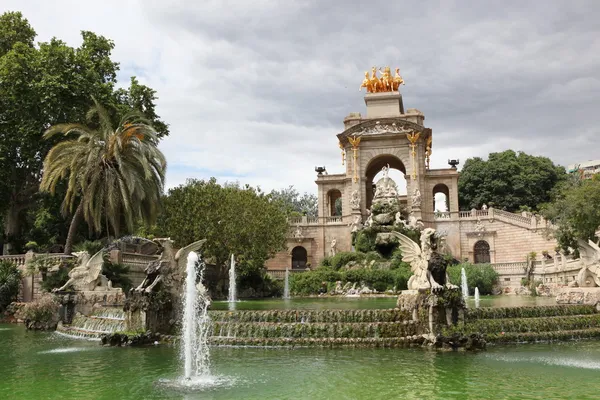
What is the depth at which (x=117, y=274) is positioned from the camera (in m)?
24.2

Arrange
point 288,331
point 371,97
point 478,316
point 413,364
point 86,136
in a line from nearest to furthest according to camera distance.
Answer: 1. point 413,364
2. point 288,331
3. point 478,316
4. point 86,136
5. point 371,97

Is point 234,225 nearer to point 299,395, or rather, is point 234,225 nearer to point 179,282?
→ point 179,282

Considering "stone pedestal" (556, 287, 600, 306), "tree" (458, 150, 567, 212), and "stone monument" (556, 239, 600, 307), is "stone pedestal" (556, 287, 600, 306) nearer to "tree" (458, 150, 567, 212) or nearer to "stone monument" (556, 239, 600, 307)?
"stone monument" (556, 239, 600, 307)

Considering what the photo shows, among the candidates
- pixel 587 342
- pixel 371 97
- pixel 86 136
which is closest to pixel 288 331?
pixel 587 342

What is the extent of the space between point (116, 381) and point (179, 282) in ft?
18.7

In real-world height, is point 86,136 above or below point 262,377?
above

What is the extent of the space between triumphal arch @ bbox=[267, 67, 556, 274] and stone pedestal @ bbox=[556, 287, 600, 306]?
90.4 ft

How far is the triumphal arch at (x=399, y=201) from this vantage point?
161 ft

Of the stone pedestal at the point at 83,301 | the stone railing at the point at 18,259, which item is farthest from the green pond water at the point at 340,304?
the stone railing at the point at 18,259

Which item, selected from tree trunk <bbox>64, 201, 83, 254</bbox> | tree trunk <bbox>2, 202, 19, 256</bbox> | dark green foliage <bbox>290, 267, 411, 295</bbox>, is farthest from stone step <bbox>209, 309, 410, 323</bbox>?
tree trunk <bbox>2, 202, 19, 256</bbox>

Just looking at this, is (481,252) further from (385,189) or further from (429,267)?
(429,267)

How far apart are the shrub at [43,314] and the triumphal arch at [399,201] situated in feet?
94.8

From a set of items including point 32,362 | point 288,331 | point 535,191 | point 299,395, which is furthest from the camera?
point 535,191

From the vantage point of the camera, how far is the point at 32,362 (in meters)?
13.0
